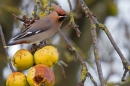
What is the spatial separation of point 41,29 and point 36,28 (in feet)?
0.44

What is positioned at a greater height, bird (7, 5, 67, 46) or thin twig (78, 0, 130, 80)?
bird (7, 5, 67, 46)

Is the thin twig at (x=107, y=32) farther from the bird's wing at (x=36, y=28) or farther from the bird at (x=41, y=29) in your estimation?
the bird's wing at (x=36, y=28)

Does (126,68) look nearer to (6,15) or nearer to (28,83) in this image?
(28,83)

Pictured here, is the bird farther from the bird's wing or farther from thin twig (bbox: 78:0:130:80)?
thin twig (bbox: 78:0:130:80)

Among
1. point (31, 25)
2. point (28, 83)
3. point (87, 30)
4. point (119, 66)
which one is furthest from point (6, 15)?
point (28, 83)

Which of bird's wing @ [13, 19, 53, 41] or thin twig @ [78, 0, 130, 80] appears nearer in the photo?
thin twig @ [78, 0, 130, 80]

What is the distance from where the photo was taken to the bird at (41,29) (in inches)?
88.1

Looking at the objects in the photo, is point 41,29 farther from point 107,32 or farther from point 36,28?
point 107,32

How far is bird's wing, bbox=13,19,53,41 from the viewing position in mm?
2271

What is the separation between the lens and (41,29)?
2559mm

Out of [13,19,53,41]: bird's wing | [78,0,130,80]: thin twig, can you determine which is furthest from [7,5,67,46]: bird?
[78,0,130,80]: thin twig

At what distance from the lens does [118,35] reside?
557 cm

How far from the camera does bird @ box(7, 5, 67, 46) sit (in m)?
2.24

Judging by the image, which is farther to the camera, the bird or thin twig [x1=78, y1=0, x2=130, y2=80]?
the bird
